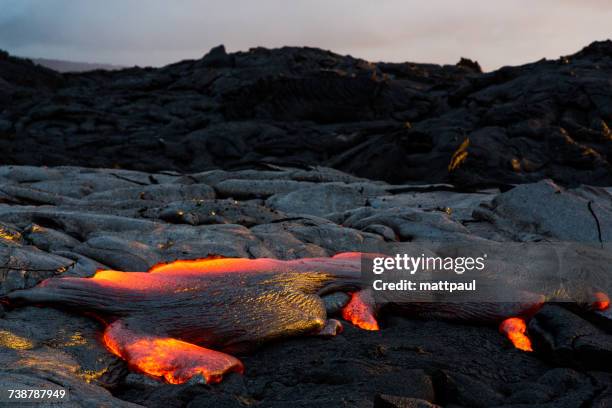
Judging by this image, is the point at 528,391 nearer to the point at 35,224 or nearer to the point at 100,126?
the point at 35,224

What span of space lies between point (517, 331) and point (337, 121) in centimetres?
2064

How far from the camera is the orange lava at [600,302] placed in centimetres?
664

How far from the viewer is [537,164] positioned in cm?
1903

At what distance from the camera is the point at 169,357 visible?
482 cm

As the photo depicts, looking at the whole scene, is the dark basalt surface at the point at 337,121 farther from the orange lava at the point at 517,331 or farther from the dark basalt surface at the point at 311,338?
the orange lava at the point at 517,331

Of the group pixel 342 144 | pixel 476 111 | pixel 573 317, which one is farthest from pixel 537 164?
pixel 573 317

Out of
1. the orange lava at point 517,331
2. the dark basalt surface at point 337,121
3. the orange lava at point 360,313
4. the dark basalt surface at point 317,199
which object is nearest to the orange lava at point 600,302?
the dark basalt surface at point 317,199

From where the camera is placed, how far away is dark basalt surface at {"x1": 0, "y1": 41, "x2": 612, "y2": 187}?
19.1 meters

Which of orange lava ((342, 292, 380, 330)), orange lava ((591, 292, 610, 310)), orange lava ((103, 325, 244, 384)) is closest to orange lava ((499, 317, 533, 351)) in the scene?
orange lava ((591, 292, 610, 310))

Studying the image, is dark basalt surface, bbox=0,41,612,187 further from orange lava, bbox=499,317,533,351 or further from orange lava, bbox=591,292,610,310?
orange lava, bbox=499,317,533,351

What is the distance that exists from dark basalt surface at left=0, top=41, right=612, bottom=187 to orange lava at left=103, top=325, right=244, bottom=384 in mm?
11477

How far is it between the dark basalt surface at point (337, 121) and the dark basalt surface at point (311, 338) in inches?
240

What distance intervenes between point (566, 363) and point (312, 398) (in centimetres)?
268

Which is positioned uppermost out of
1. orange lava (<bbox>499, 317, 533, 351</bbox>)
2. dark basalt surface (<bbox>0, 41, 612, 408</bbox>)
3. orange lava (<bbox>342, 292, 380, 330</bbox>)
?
dark basalt surface (<bbox>0, 41, 612, 408</bbox>)
